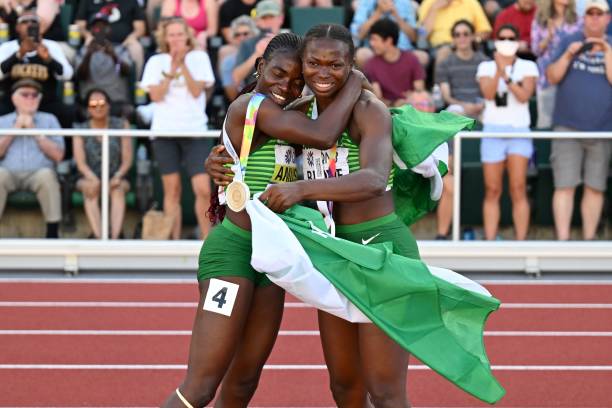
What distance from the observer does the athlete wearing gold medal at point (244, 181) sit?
16.6ft

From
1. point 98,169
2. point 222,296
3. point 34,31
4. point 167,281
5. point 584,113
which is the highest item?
point 34,31

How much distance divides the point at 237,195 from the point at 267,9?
23.1ft

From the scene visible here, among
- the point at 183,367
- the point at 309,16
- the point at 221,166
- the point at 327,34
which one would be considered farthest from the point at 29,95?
the point at 327,34

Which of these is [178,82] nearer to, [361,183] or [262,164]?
[262,164]

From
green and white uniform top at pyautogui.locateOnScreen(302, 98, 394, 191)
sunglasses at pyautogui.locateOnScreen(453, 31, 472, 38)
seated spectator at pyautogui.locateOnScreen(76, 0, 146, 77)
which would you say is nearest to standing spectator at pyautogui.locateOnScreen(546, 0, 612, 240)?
sunglasses at pyautogui.locateOnScreen(453, 31, 472, 38)

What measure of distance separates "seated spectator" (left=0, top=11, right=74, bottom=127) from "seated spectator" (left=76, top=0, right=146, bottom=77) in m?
0.53

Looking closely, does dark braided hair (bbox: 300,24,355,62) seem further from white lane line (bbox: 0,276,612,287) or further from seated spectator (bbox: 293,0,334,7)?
seated spectator (bbox: 293,0,334,7)

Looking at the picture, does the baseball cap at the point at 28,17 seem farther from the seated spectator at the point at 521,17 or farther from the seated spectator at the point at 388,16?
the seated spectator at the point at 521,17

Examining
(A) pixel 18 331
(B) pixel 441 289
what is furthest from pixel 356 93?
(A) pixel 18 331

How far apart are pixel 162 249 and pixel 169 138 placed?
100 cm

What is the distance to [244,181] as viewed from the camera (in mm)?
5152

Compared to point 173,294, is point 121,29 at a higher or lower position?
higher

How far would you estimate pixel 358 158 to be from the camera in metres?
5.17

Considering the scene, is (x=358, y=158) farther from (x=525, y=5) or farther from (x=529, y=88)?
(x=525, y=5)
